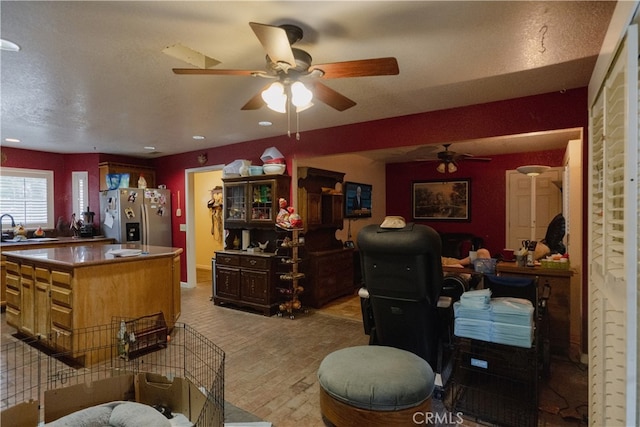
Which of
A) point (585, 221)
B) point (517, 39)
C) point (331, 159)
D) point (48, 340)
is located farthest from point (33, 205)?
point (585, 221)

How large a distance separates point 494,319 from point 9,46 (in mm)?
3503

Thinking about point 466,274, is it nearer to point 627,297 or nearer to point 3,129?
point 627,297

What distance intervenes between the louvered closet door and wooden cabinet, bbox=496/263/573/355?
1.56 meters

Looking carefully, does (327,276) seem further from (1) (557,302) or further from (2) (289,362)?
(1) (557,302)

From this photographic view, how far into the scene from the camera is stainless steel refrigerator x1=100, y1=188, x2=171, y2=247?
5.45m

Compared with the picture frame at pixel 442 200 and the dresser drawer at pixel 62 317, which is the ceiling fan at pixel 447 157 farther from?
the dresser drawer at pixel 62 317

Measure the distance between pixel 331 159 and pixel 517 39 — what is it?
142 inches

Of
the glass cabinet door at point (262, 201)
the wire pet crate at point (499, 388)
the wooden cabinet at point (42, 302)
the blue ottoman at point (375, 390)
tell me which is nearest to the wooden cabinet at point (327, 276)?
the glass cabinet door at point (262, 201)

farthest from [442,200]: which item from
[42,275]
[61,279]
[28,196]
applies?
[28,196]

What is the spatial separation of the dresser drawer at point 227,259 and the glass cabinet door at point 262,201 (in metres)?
0.57

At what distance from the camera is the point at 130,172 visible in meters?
6.16

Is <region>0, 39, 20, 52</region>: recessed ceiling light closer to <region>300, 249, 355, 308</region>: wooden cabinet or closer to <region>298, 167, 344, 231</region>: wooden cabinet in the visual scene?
<region>298, 167, 344, 231</region>: wooden cabinet

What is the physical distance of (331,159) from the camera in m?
5.54

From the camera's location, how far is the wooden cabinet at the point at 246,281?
14.3 feet
